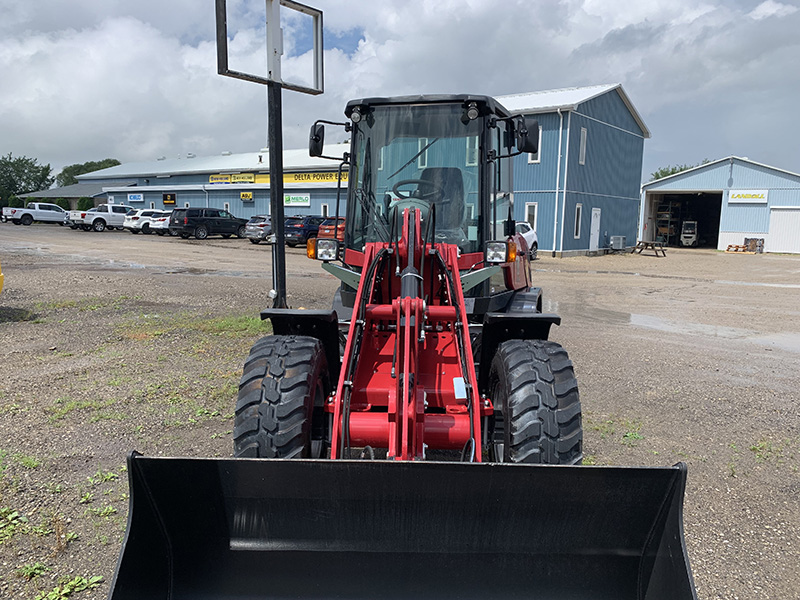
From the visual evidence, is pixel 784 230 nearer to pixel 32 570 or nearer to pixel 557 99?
pixel 557 99

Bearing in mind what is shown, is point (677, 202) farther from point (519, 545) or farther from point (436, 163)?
point (519, 545)

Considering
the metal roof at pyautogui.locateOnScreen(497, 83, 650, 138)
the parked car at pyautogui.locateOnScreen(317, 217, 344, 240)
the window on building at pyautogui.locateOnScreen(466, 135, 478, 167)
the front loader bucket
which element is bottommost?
the front loader bucket

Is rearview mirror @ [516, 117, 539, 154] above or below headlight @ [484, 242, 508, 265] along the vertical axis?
above

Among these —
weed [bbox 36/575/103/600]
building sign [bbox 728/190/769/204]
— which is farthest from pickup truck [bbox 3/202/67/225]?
weed [bbox 36/575/103/600]

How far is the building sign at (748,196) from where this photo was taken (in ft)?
116

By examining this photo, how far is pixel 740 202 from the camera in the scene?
3634cm

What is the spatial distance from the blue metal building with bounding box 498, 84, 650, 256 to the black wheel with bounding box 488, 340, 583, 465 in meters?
24.4

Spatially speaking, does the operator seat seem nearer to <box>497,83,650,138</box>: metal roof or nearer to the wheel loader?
the wheel loader

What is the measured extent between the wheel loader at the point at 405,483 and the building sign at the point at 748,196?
36.7 m

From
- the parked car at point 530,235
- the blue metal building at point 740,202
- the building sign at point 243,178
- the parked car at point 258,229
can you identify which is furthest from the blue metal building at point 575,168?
the building sign at point 243,178

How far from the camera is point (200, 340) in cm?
864

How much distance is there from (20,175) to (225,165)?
6334 cm

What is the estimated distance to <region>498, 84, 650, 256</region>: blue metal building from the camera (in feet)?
88.6

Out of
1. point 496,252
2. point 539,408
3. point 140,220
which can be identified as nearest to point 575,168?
point 496,252
